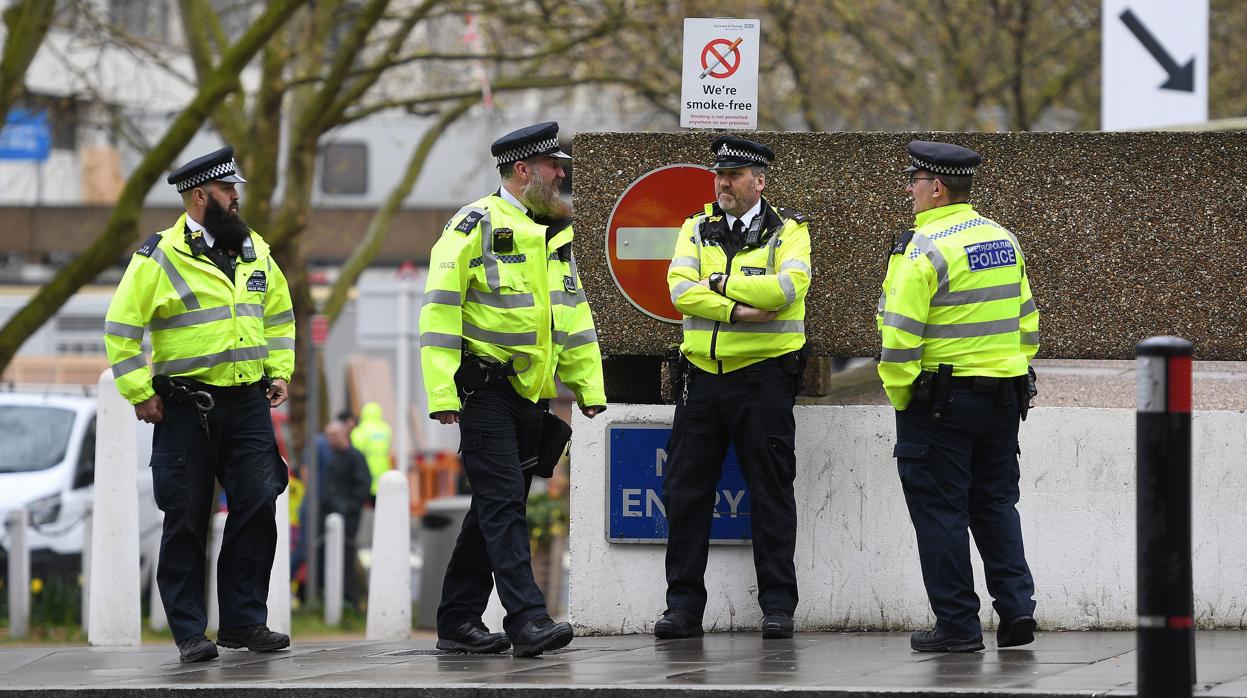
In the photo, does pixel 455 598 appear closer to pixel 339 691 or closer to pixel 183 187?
pixel 339 691

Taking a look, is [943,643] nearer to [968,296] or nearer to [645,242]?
[968,296]

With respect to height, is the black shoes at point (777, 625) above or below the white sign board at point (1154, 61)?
below

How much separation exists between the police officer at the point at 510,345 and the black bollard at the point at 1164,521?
2575 millimetres

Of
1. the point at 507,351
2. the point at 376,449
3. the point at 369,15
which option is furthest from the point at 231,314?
the point at 376,449

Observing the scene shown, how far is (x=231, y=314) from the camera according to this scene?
768cm

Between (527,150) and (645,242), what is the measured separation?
3.47ft

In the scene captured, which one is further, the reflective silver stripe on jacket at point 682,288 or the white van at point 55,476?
the white van at point 55,476

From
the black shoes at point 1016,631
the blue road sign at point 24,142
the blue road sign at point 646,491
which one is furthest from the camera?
the blue road sign at point 24,142

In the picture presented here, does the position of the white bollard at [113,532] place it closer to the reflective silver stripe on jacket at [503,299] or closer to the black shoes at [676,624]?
the reflective silver stripe on jacket at [503,299]

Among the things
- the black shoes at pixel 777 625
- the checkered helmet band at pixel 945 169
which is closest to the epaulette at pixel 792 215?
the checkered helmet band at pixel 945 169

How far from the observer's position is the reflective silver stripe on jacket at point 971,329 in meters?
6.89

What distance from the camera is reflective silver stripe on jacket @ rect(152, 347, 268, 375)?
7.59 meters

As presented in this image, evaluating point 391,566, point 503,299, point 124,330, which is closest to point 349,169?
point 391,566

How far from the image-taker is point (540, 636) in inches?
277
